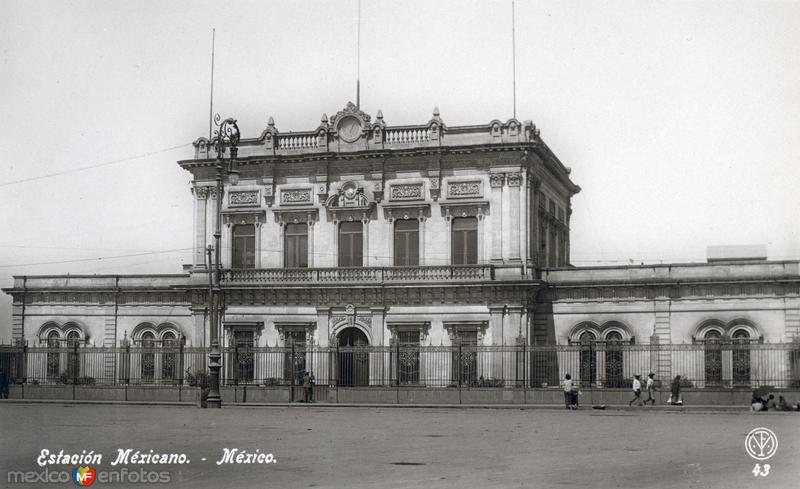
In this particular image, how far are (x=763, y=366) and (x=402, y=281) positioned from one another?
45.0 feet

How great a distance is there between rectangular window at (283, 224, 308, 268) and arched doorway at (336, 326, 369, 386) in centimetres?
339

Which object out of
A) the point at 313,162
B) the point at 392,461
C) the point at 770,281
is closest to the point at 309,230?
the point at 313,162

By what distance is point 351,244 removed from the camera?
44.4 metres

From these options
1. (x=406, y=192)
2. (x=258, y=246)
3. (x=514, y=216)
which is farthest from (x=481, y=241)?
(x=258, y=246)

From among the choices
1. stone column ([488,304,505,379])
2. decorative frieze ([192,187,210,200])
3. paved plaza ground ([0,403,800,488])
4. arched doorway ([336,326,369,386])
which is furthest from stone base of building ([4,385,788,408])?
decorative frieze ([192,187,210,200])

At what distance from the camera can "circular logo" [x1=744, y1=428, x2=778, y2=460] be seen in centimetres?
1642

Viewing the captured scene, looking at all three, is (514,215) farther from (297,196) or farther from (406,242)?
(297,196)

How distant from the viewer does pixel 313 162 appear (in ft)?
146

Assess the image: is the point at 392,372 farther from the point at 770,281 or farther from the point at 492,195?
the point at 770,281

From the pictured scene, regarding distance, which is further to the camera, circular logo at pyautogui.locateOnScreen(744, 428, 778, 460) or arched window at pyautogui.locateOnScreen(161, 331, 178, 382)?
arched window at pyautogui.locateOnScreen(161, 331, 178, 382)

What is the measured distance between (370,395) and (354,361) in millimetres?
3921

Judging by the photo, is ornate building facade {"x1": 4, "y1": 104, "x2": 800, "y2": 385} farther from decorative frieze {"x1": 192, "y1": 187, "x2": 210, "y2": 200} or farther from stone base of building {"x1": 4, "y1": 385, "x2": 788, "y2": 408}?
stone base of building {"x1": 4, "y1": 385, "x2": 788, "y2": 408}

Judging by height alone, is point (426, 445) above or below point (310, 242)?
below

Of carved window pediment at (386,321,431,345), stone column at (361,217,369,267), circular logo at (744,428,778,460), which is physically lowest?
circular logo at (744,428,778,460)
